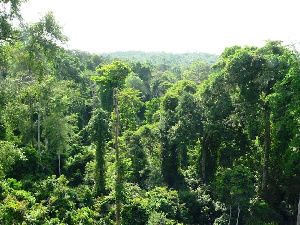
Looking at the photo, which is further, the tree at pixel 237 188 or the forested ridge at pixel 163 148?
the tree at pixel 237 188

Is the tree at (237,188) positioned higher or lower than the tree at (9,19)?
lower

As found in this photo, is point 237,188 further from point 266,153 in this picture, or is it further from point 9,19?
point 9,19

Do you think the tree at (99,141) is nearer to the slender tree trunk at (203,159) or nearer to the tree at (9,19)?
the slender tree trunk at (203,159)

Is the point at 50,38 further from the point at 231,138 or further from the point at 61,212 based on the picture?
the point at 231,138

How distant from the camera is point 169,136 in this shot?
16547 mm

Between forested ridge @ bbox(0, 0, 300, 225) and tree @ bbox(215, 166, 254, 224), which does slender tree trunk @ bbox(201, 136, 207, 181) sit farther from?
tree @ bbox(215, 166, 254, 224)

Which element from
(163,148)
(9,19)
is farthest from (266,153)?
(9,19)

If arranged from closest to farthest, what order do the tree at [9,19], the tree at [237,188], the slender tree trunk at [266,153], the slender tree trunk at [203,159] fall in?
the tree at [9,19] → the tree at [237,188] → the slender tree trunk at [266,153] → the slender tree trunk at [203,159]

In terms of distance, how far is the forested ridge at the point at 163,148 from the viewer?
7746mm

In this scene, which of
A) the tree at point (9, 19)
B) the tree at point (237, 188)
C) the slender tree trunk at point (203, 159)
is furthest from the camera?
the slender tree trunk at point (203, 159)

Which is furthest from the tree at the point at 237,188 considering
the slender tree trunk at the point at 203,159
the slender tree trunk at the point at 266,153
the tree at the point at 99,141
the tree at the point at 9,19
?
the tree at the point at 9,19

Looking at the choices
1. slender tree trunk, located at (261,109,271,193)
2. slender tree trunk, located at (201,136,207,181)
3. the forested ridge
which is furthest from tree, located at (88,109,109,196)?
slender tree trunk, located at (261,109,271,193)

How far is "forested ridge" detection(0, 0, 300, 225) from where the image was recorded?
7746 millimetres

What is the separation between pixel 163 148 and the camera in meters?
17.3
